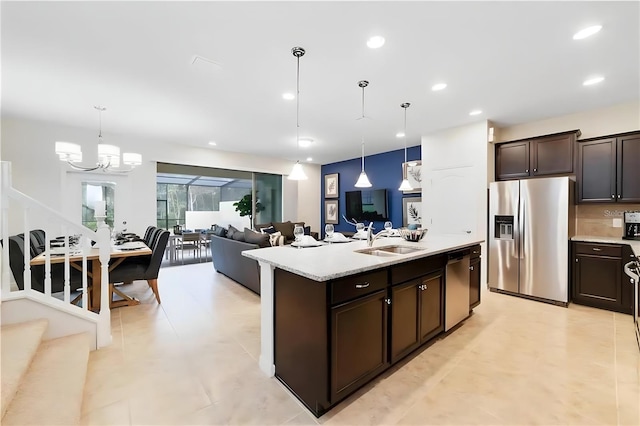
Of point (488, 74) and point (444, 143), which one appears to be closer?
A: point (488, 74)

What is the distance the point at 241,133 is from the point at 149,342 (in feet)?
12.3

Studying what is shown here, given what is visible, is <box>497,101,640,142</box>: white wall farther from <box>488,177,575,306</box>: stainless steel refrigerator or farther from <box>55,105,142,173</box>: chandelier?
<box>55,105,142,173</box>: chandelier

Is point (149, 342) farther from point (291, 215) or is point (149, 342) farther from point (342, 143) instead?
point (291, 215)

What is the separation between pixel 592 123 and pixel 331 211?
5755mm

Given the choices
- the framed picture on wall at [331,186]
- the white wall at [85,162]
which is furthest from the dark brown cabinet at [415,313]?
the framed picture on wall at [331,186]

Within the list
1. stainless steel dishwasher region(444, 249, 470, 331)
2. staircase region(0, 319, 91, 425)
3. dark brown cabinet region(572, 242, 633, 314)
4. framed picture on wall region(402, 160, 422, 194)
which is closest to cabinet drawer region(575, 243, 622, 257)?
dark brown cabinet region(572, 242, 633, 314)

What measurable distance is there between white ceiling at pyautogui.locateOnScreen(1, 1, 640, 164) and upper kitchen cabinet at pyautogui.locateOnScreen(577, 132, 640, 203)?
1.81 ft

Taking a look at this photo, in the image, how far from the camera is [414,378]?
2.18 m

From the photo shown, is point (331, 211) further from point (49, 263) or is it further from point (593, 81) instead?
point (49, 263)

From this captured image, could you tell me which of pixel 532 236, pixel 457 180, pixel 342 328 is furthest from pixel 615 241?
pixel 342 328

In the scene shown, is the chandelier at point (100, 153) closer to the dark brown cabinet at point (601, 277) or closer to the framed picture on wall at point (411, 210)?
the framed picture on wall at point (411, 210)

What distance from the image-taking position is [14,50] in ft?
8.21

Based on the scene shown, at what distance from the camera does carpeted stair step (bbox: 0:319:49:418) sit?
1543 mm

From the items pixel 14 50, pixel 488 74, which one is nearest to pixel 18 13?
pixel 14 50
